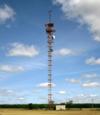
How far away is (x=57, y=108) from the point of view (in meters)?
103

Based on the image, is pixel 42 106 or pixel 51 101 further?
pixel 42 106

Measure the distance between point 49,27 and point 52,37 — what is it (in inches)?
129

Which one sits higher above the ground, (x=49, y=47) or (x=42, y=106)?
(x=49, y=47)

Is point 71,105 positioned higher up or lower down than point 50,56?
lower down

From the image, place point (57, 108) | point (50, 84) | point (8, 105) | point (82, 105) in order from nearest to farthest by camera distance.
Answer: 1. point (50, 84)
2. point (57, 108)
3. point (82, 105)
4. point (8, 105)

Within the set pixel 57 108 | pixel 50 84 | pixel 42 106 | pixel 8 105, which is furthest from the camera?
pixel 8 105

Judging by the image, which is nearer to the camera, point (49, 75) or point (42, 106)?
point (49, 75)

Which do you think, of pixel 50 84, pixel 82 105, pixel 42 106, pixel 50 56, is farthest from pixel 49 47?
pixel 82 105

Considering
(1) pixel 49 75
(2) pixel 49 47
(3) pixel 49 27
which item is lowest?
(1) pixel 49 75

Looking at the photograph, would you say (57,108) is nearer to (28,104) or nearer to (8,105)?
(28,104)

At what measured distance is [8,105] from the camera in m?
148

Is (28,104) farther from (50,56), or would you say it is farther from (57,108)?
(50,56)

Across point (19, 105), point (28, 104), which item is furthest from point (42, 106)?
point (19, 105)

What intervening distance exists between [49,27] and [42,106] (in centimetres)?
3960
